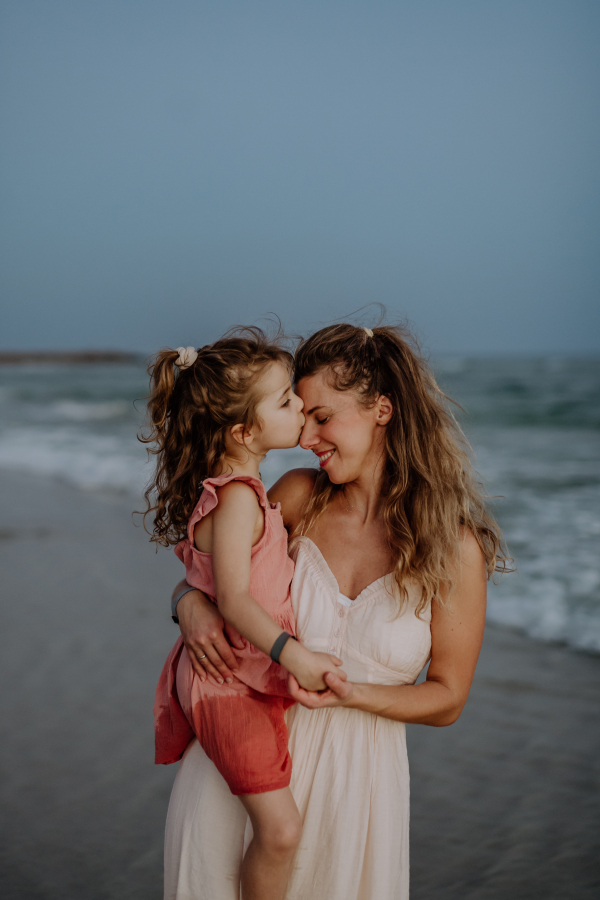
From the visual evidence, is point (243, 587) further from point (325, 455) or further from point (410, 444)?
point (410, 444)

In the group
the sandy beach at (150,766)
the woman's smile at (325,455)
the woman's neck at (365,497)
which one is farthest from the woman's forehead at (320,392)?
the sandy beach at (150,766)

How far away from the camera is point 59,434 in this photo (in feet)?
47.6

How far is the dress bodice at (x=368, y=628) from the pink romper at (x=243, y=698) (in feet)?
0.25

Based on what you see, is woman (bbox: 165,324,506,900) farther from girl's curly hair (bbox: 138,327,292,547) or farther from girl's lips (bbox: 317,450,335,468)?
girl's curly hair (bbox: 138,327,292,547)

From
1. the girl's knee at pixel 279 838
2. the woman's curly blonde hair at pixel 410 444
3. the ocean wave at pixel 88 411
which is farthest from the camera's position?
the ocean wave at pixel 88 411

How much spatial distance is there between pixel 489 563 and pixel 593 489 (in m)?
7.16

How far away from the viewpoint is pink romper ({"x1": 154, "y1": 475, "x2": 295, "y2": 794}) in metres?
1.84

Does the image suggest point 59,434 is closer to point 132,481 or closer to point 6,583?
point 132,481

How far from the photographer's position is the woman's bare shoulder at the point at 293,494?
7.72 ft

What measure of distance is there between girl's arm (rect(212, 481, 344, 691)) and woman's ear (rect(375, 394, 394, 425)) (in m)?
0.48

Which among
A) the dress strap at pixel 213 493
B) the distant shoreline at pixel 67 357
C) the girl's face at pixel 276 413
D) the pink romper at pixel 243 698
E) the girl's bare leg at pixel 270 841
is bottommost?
the distant shoreline at pixel 67 357

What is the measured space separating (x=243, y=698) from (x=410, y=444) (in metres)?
0.84

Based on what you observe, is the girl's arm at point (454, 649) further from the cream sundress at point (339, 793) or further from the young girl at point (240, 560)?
the young girl at point (240, 560)

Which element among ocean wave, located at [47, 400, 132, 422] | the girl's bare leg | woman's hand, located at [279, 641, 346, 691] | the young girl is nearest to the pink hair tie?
the young girl
